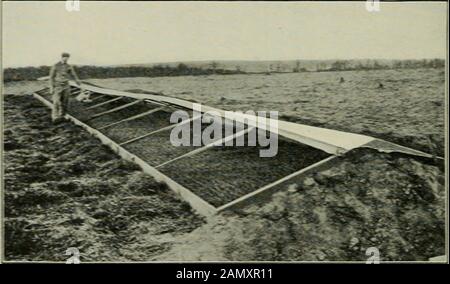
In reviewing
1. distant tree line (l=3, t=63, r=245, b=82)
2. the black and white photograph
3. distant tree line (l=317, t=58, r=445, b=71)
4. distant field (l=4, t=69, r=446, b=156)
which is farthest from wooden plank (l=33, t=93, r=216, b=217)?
distant tree line (l=317, t=58, r=445, b=71)

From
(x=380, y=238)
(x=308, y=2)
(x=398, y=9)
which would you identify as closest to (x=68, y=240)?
(x=380, y=238)

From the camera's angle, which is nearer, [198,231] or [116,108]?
[198,231]

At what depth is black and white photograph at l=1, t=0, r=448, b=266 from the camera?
112 inches

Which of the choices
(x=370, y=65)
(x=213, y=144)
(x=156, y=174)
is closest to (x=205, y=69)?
(x=213, y=144)

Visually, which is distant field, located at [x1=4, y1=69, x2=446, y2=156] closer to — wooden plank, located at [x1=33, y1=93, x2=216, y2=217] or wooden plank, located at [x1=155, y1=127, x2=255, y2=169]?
wooden plank, located at [x1=155, y1=127, x2=255, y2=169]

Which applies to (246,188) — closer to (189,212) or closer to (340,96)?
Result: (189,212)

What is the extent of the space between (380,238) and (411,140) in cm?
63

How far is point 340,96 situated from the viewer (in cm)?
295

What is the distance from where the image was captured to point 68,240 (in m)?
2.85

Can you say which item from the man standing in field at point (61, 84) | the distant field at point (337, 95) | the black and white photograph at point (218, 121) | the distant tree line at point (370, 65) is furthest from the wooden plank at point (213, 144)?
the man standing in field at point (61, 84)

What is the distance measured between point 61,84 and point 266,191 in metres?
1.43

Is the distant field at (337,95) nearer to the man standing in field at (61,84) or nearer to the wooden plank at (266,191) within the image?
the man standing in field at (61,84)
